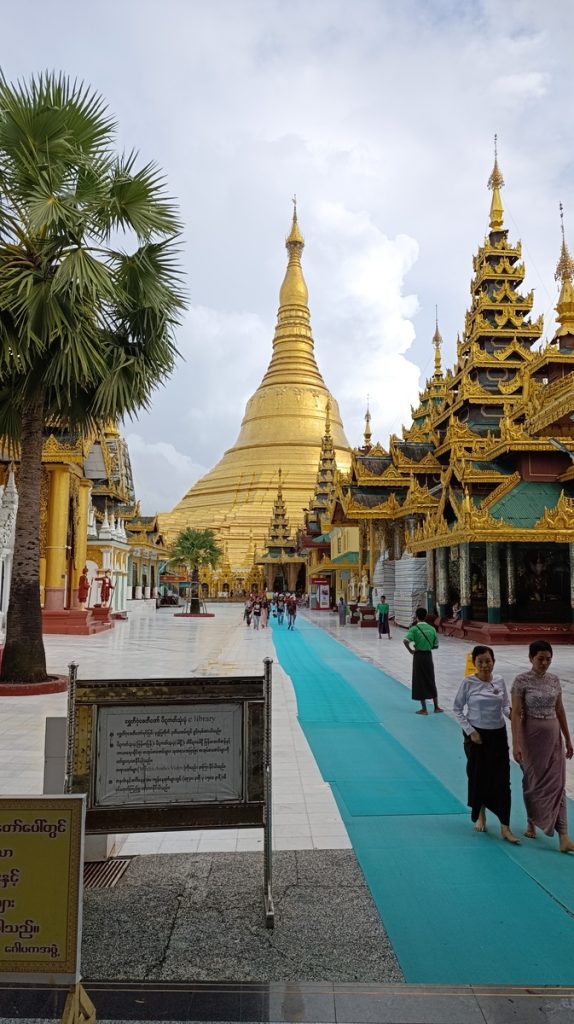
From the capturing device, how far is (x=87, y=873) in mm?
4160

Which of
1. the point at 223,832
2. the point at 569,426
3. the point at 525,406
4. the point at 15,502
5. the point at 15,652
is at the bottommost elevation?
the point at 223,832

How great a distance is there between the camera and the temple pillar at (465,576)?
20781mm

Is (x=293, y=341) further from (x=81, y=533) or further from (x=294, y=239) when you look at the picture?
(x=81, y=533)

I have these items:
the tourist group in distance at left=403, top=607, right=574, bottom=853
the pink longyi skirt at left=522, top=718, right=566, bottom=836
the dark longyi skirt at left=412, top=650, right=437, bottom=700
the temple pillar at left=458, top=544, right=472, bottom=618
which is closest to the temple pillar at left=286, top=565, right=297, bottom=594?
the temple pillar at left=458, top=544, right=472, bottom=618

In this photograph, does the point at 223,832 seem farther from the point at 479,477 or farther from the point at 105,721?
the point at 479,477

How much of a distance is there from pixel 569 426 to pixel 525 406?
9741 mm

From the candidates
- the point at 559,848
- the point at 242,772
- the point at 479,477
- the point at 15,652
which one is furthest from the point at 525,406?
the point at 242,772

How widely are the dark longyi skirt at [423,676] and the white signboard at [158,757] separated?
6.00 m

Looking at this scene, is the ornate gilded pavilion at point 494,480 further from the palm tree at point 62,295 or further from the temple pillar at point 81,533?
the temple pillar at point 81,533

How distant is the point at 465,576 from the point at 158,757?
59.8 ft

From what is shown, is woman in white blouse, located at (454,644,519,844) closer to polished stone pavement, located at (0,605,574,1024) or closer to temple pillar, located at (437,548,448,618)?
polished stone pavement, located at (0,605,574,1024)

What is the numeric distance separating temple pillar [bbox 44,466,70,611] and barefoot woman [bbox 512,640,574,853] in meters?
19.9

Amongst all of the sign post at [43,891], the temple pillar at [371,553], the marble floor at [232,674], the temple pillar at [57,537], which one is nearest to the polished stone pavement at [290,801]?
the marble floor at [232,674]

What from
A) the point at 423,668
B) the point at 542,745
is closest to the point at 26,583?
the point at 423,668
